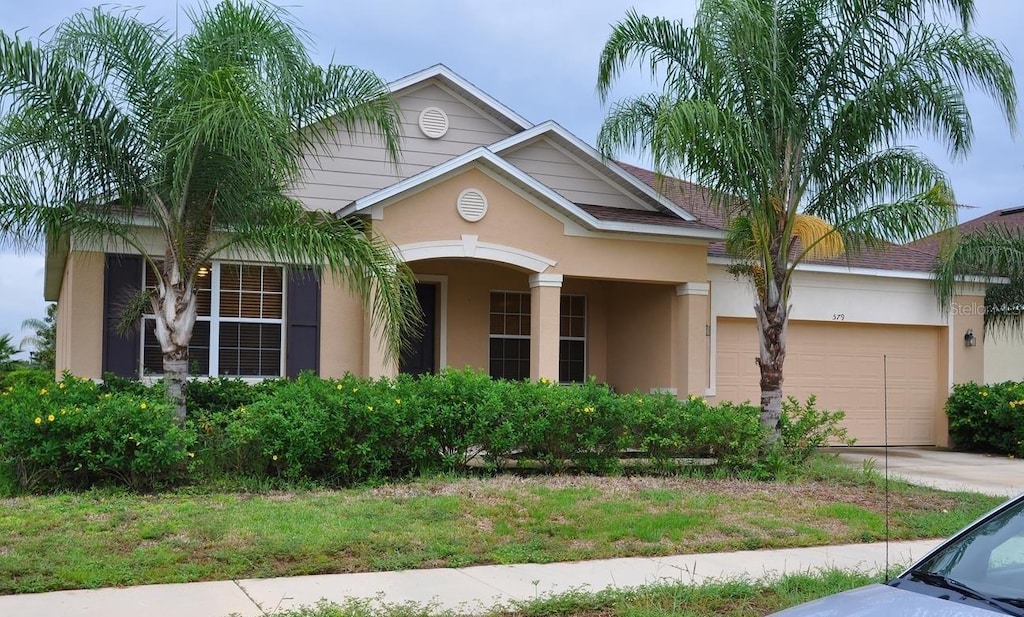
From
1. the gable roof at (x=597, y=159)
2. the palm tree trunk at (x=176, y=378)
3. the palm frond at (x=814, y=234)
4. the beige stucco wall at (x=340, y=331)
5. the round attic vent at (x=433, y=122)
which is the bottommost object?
the palm tree trunk at (x=176, y=378)

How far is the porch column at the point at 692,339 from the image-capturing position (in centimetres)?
1566

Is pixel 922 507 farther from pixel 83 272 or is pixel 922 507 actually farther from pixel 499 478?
pixel 83 272

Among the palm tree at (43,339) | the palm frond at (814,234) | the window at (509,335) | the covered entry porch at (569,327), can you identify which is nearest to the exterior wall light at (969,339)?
the covered entry porch at (569,327)

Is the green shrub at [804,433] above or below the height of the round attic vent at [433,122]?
below

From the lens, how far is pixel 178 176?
1014cm

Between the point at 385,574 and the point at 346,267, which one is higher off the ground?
the point at 346,267

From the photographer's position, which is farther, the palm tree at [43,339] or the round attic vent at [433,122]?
the palm tree at [43,339]

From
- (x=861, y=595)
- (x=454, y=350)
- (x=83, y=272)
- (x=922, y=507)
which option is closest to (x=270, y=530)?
(x=861, y=595)

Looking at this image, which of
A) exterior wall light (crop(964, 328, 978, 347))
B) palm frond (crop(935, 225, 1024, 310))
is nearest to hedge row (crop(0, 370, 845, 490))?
palm frond (crop(935, 225, 1024, 310))

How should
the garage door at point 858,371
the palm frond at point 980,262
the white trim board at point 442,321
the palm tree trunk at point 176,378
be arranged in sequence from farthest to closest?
1. the palm frond at point 980,262
2. the garage door at point 858,371
3. the white trim board at point 442,321
4. the palm tree trunk at point 176,378

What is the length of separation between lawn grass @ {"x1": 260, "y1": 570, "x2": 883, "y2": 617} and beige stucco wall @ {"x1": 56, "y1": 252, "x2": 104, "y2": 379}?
7.57m

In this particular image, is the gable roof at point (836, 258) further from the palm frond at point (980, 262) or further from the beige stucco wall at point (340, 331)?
the beige stucco wall at point (340, 331)

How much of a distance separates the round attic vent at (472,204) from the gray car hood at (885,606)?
10392mm

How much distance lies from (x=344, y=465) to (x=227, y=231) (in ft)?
9.71
